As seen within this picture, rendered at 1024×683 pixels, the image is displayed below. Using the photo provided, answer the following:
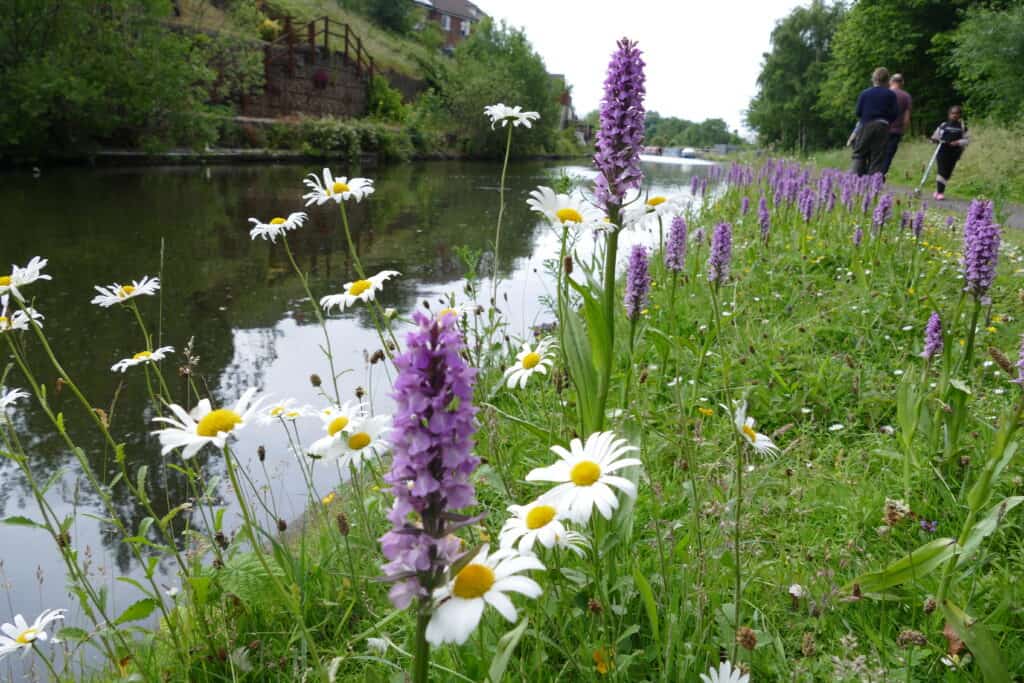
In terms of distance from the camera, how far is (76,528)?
3234 mm

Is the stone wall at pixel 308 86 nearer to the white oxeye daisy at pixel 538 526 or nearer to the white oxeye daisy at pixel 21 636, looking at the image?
the white oxeye daisy at pixel 21 636

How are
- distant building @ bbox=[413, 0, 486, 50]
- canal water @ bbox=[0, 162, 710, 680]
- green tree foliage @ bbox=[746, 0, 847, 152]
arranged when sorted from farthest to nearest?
distant building @ bbox=[413, 0, 486, 50], green tree foliage @ bbox=[746, 0, 847, 152], canal water @ bbox=[0, 162, 710, 680]

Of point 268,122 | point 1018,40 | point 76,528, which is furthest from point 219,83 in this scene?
point 76,528

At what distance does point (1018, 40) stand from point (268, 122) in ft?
83.8

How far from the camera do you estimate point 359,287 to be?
2.24m

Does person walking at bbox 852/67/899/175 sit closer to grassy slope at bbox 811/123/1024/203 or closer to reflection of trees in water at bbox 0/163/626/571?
grassy slope at bbox 811/123/1024/203

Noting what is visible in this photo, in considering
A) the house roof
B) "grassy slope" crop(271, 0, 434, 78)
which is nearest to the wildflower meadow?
"grassy slope" crop(271, 0, 434, 78)

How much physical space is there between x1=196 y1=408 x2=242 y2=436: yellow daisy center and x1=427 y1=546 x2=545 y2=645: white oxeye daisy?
720 mm

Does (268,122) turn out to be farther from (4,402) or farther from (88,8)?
(4,402)

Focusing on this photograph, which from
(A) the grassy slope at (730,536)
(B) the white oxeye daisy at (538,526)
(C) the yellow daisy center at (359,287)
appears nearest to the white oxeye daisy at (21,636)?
(A) the grassy slope at (730,536)

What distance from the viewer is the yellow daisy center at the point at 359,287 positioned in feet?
7.20

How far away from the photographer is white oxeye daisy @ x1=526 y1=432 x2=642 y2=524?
→ 1337 millimetres

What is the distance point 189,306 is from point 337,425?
5.67 meters

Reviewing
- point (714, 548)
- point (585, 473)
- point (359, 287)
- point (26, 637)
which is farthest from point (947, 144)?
point (26, 637)
